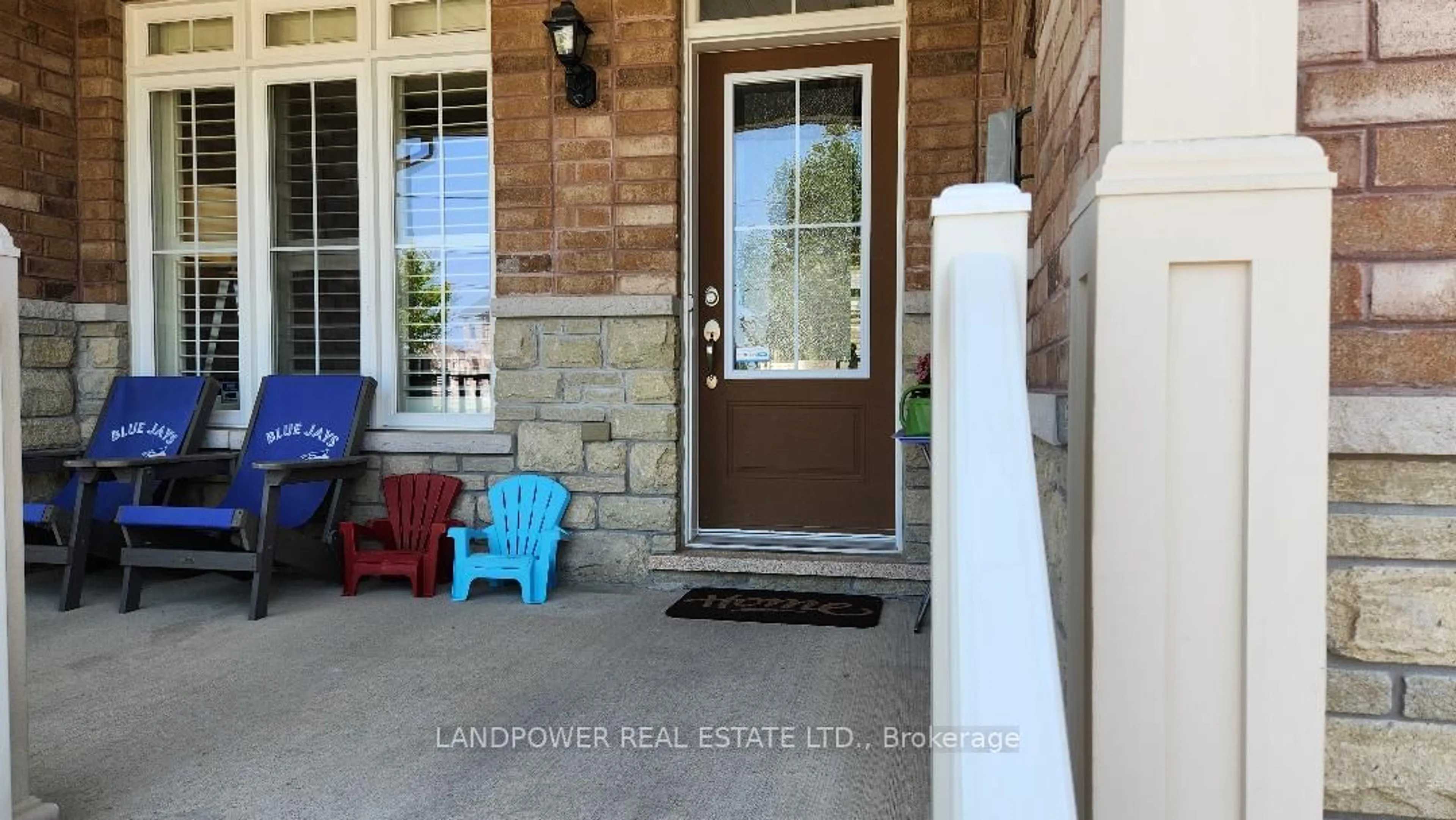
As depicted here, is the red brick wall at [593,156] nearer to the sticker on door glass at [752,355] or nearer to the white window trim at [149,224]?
the sticker on door glass at [752,355]

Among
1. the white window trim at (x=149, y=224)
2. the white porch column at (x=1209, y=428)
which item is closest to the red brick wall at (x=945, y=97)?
the white porch column at (x=1209, y=428)

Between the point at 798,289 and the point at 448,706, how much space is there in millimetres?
2230

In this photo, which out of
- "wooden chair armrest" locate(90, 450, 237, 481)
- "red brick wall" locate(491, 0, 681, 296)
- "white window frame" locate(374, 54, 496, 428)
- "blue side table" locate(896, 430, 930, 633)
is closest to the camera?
"blue side table" locate(896, 430, 930, 633)

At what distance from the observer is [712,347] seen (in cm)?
396

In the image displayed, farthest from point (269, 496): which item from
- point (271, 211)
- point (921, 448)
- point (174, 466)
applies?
A: point (921, 448)

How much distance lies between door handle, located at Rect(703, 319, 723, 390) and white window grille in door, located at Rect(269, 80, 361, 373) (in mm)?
1732

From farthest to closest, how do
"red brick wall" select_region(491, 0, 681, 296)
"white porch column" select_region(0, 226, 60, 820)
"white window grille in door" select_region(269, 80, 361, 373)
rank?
"white window grille in door" select_region(269, 80, 361, 373)
"red brick wall" select_region(491, 0, 681, 296)
"white porch column" select_region(0, 226, 60, 820)

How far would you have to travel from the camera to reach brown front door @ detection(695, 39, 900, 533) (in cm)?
379

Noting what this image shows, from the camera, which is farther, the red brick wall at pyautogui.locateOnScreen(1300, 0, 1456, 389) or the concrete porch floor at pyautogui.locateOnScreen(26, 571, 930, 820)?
the concrete porch floor at pyautogui.locateOnScreen(26, 571, 930, 820)

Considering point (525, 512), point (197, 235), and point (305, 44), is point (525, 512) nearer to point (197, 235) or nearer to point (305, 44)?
point (197, 235)

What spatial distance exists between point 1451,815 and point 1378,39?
1081mm

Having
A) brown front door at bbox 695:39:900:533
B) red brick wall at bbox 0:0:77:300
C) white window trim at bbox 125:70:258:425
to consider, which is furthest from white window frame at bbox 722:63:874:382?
red brick wall at bbox 0:0:77:300

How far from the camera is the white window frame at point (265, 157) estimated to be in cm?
416

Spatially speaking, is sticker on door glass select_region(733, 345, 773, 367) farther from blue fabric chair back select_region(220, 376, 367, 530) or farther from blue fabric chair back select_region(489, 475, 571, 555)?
blue fabric chair back select_region(220, 376, 367, 530)
